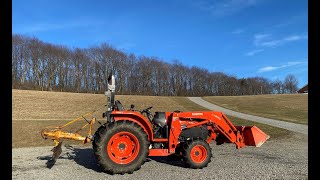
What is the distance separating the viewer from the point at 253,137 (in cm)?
855

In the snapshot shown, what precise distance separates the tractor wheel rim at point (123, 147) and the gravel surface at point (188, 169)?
42 cm

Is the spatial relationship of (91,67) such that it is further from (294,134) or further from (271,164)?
(271,164)

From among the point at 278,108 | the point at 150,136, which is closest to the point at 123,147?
the point at 150,136

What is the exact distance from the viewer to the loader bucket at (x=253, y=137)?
855cm

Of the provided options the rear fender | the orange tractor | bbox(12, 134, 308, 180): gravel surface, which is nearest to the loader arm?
the orange tractor

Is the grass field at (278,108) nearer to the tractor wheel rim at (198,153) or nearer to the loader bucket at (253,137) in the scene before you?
the loader bucket at (253,137)

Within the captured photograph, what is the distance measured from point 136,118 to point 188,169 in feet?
5.87

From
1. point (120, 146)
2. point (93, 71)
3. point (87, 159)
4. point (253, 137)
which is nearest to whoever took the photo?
point (120, 146)

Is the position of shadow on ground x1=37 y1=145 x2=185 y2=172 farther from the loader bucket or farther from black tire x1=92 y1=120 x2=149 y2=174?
the loader bucket

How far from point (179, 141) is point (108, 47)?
7368 centimetres

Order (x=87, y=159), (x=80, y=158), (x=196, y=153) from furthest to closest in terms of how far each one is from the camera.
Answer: (x=80, y=158)
(x=87, y=159)
(x=196, y=153)

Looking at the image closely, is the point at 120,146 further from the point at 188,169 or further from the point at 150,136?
the point at 188,169

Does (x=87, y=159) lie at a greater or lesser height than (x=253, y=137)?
lesser
